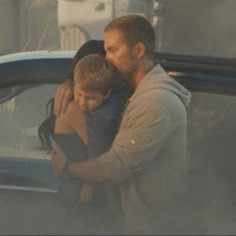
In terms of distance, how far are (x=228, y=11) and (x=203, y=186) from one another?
2.99 ft

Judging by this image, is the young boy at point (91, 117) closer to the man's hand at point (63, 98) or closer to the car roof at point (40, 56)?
the man's hand at point (63, 98)

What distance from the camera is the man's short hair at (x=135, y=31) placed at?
183 cm

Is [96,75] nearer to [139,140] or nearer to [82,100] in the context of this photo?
[82,100]

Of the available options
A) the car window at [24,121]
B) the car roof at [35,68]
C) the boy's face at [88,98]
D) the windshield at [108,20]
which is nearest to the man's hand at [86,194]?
the boy's face at [88,98]

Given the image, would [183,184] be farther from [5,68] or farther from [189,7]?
[189,7]

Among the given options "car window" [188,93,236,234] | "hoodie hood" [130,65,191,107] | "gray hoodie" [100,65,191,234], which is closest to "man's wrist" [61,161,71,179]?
"gray hoodie" [100,65,191,234]

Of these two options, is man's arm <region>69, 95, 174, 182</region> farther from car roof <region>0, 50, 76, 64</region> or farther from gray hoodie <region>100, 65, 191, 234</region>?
car roof <region>0, 50, 76, 64</region>

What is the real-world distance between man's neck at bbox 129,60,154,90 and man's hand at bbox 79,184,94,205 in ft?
0.98

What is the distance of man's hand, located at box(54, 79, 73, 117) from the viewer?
1890 millimetres

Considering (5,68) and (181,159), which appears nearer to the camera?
(181,159)

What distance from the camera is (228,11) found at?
103 inches

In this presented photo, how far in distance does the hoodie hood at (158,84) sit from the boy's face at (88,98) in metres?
0.09

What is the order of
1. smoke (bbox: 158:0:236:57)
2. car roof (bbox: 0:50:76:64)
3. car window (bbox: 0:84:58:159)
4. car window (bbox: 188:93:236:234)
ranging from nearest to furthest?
1. car window (bbox: 188:93:236:234)
2. car window (bbox: 0:84:58:159)
3. car roof (bbox: 0:50:76:64)
4. smoke (bbox: 158:0:236:57)

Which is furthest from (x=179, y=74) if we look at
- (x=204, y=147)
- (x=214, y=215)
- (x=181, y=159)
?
(x=214, y=215)
